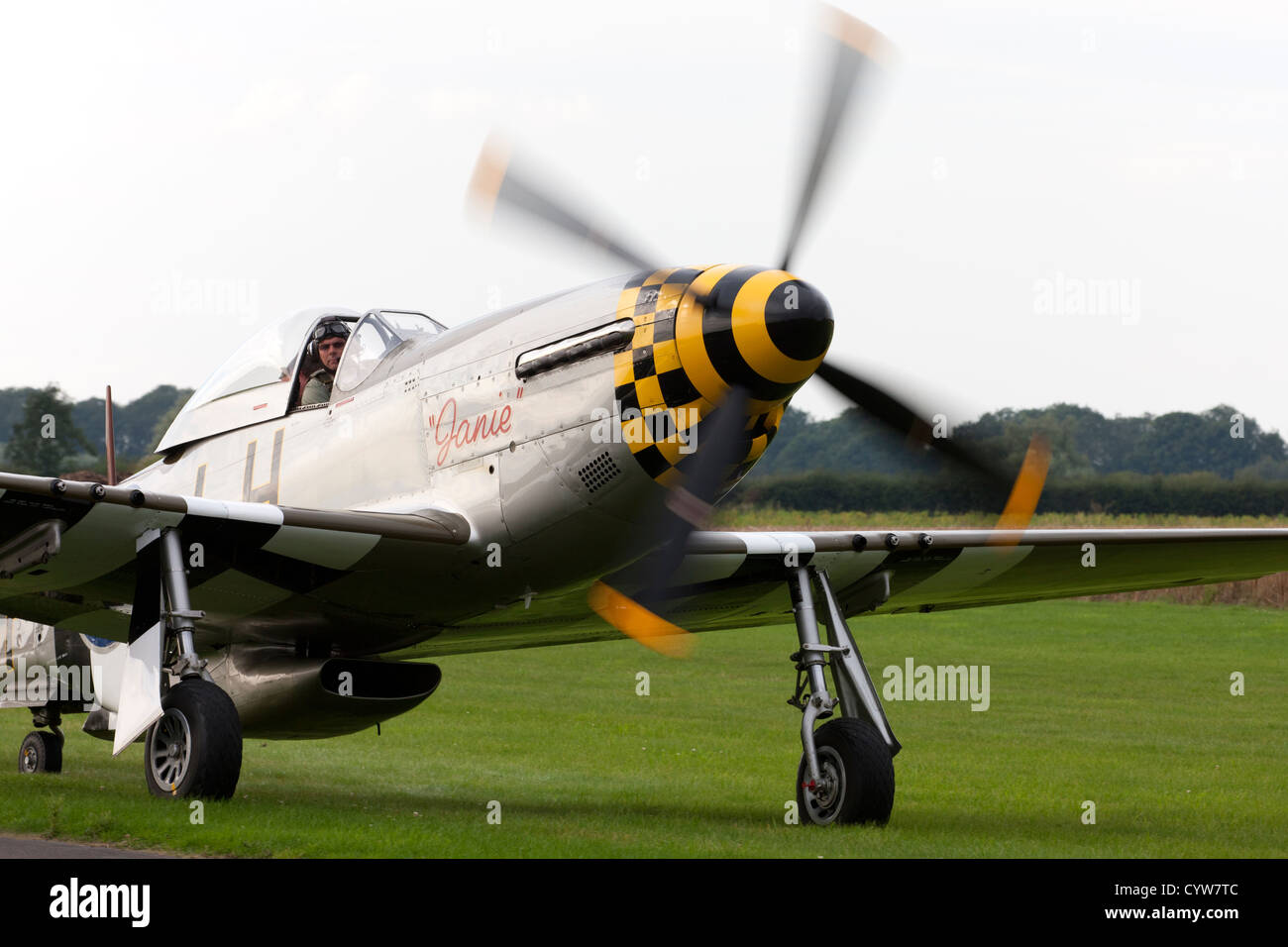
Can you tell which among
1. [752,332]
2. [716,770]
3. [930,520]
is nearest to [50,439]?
[930,520]

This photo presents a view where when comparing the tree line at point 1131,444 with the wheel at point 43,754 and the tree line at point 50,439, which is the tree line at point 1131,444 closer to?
the tree line at point 50,439

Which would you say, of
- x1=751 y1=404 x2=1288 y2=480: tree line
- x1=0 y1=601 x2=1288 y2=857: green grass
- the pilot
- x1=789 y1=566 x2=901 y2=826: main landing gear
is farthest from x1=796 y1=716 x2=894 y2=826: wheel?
x1=751 y1=404 x2=1288 y2=480: tree line

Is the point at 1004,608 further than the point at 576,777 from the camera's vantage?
Yes

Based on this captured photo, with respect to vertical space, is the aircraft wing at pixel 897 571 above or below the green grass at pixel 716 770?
above

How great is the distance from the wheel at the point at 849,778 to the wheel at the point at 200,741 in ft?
11.4

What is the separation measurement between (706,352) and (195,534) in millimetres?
3392

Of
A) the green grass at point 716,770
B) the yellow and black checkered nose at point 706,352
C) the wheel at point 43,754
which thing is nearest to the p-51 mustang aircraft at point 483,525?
the yellow and black checkered nose at point 706,352

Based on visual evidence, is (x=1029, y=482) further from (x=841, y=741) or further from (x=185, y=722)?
(x=185, y=722)

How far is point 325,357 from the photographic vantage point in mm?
10914

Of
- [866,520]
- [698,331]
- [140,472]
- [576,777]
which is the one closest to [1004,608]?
[866,520]

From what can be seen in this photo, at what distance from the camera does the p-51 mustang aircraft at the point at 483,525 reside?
28.2 feet
